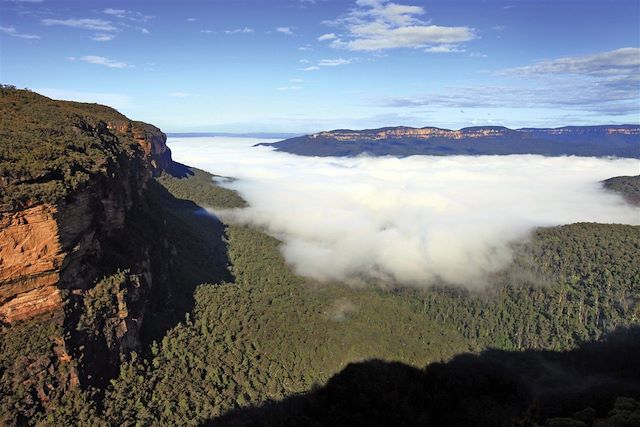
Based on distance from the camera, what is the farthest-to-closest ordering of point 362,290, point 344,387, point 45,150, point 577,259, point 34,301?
point 577,259, point 362,290, point 344,387, point 45,150, point 34,301

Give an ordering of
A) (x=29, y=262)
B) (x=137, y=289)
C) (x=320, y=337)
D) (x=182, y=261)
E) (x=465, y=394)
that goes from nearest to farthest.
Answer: (x=29, y=262) → (x=465, y=394) → (x=137, y=289) → (x=320, y=337) → (x=182, y=261)

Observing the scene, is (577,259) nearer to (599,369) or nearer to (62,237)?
(599,369)

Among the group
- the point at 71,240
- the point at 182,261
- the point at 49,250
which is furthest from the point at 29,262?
the point at 182,261

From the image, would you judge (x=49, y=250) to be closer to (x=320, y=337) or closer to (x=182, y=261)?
(x=182, y=261)

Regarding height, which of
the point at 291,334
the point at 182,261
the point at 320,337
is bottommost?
the point at 320,337

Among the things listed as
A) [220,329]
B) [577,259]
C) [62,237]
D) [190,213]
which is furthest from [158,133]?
[577,259]

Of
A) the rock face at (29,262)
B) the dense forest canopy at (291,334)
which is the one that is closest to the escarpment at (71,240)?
the rock face at (29,262)

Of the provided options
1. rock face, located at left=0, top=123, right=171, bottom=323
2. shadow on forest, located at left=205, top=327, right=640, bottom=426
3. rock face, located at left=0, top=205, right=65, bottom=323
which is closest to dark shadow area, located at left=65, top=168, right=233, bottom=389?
rock face, located at left=0, top=123, right=171, bottom=323

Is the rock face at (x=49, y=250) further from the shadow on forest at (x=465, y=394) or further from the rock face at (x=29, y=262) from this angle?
the shadow on forest at (x=465, y=394)
